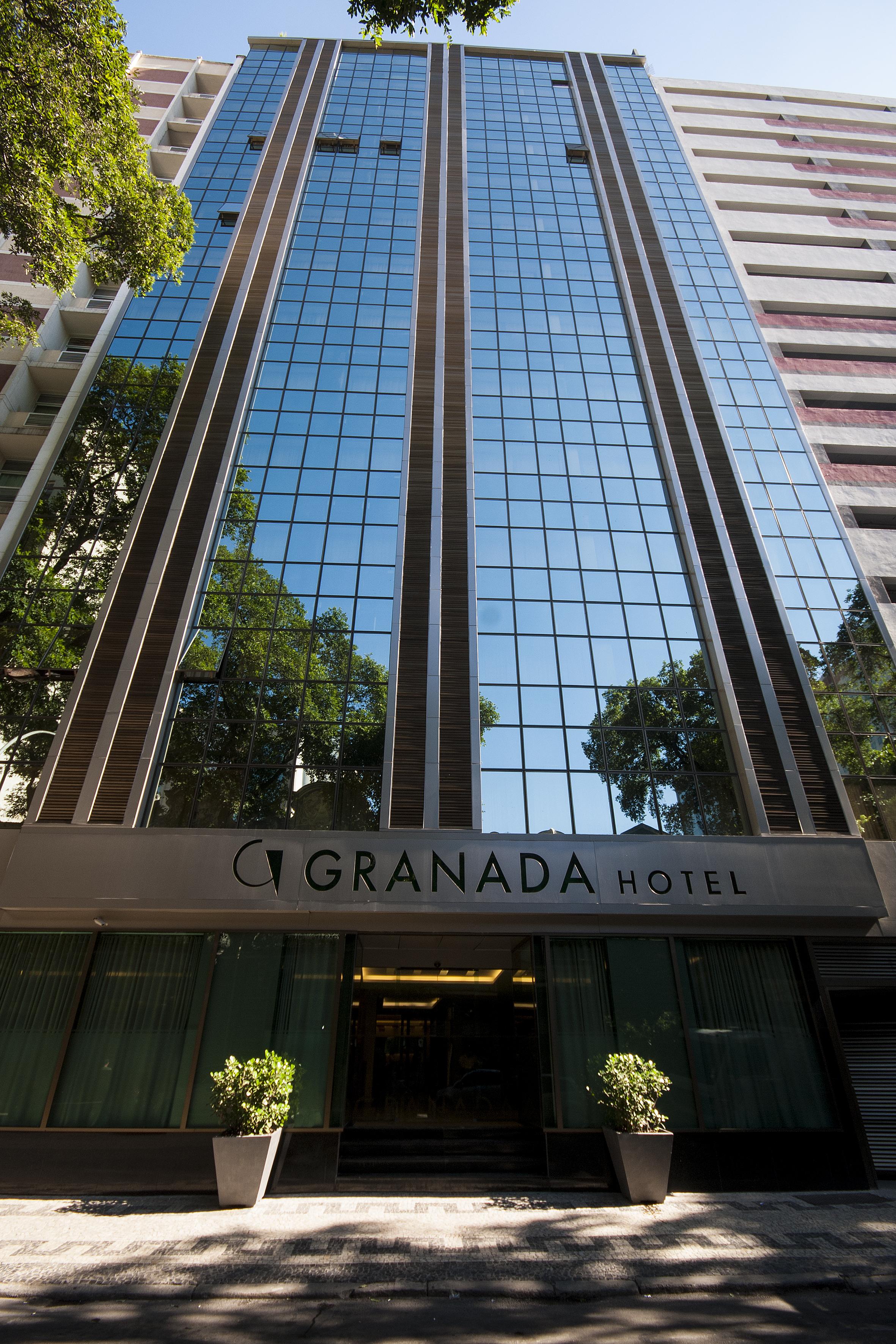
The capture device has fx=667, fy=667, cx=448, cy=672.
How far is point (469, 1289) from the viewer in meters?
7.55

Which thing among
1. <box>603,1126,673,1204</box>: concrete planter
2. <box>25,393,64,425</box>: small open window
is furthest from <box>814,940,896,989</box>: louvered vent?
<box>25,393,64,425</box>: small open window

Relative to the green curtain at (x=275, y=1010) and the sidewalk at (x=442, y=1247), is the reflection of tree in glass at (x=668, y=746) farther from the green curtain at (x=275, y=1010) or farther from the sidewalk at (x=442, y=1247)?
the green curtain at (x=275, y=1010)

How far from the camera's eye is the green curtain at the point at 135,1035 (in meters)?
11.9

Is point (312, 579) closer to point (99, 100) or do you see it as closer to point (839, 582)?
point (99, 100)

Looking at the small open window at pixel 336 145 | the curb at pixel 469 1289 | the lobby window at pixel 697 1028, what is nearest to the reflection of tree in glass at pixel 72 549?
the curb at pixel 469 1289

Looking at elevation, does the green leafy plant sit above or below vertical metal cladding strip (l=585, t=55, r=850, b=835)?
below

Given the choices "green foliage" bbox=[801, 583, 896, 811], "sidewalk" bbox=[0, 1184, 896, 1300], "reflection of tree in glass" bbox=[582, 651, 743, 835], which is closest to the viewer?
"sidewalk" bbox=[0, 1184, 896, 1300]

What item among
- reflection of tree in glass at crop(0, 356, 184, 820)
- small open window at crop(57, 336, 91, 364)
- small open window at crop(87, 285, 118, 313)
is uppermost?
small open window at crop(87, 285, 118, 313)

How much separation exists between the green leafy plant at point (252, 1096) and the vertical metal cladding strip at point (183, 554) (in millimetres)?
5677

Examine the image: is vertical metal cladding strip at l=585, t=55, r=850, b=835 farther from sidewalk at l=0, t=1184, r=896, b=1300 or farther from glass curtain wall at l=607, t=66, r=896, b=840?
sidewalk at l=0, t=1184, r=896, b=1300

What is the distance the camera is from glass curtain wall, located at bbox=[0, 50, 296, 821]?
1543 cm

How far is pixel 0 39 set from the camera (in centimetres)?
1284

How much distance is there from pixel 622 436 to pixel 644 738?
1037 cm

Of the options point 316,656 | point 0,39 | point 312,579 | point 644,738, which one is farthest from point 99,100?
point 644,738
